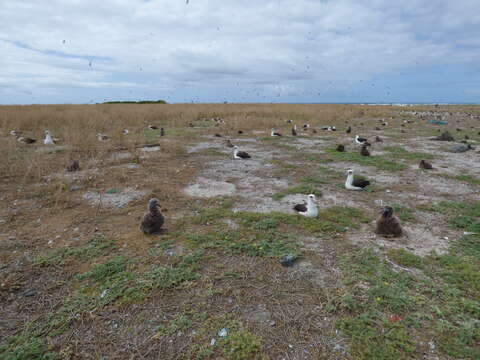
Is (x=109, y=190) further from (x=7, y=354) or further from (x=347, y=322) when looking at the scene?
(x=347, y=322)

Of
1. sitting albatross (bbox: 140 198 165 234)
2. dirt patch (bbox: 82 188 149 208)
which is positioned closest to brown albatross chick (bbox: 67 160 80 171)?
dirt patch (bbox: 82 188 149 208)

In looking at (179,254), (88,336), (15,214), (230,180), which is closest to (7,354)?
(88,336)

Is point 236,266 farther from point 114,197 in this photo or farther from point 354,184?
point 354,184

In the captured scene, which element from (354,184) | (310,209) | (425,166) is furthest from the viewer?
(425,166)

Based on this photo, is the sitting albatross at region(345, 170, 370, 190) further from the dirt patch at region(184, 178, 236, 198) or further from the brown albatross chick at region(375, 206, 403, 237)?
the dirt patch at region(184, 178, 236, 198)

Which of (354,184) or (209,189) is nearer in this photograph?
(354,184)

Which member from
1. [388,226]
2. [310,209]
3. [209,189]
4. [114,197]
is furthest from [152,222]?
[388,226]

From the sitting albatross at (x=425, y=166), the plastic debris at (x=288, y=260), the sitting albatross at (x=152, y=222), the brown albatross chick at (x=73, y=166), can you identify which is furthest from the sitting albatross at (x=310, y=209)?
the brown albatross chick at (x=73, y=166)

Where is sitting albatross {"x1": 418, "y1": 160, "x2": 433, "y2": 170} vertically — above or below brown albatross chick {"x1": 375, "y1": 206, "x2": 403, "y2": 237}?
above

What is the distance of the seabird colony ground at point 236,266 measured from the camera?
3.00 meters

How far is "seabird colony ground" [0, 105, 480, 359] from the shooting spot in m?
3.00

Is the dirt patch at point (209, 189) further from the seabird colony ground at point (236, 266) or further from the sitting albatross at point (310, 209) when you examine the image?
the sitting albatross at point (310, 209)

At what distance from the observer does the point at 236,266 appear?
432 centimetres

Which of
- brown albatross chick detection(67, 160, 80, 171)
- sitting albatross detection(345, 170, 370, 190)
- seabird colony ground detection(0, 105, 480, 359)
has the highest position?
brown albatross chick detection(67, 160, 80, 171)
